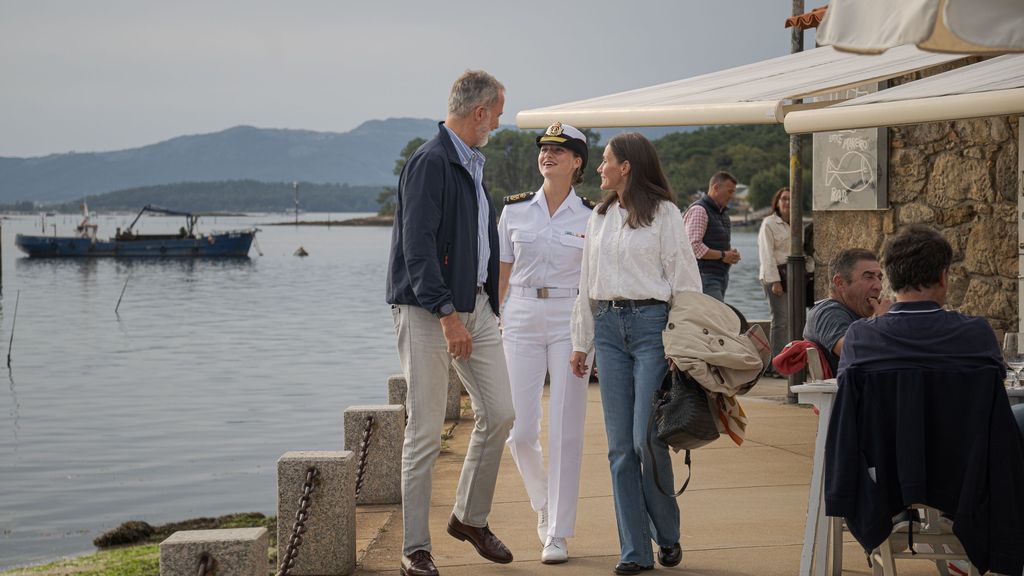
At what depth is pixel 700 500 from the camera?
23.0 ft

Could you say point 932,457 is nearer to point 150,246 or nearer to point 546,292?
point 546,292

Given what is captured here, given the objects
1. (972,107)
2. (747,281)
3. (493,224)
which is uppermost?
(972,107)

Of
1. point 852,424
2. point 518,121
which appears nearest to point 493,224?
point 852,424

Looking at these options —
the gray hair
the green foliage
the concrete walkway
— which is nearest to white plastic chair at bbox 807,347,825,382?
the concrete walkway

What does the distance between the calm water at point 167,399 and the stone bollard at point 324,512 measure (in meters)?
6.83

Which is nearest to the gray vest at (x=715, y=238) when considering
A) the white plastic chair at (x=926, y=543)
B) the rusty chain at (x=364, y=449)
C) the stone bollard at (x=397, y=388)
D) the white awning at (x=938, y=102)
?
the stone bollard at (x=397, y=388)

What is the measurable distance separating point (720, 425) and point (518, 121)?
417 cm

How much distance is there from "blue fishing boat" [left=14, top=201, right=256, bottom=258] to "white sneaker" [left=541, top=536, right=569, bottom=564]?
10495 centimetres

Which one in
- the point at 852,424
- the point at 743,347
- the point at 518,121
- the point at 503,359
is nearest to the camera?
the point at 852,424

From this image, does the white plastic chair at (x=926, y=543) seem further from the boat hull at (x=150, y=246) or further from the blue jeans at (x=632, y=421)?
the boat hull at (x=150, y=246)

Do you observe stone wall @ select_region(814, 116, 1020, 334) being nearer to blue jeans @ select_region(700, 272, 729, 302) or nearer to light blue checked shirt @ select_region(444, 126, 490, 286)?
blue jeans @ select_region(700, 272, 729, 302)

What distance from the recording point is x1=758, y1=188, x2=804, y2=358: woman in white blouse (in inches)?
498

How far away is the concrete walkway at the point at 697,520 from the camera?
223 inches

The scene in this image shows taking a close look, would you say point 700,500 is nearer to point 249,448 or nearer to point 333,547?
point 333,547
